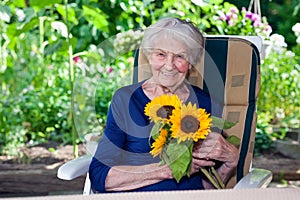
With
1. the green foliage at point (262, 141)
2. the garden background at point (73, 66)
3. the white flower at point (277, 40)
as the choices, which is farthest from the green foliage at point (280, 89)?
the white flower at point (277, 40)

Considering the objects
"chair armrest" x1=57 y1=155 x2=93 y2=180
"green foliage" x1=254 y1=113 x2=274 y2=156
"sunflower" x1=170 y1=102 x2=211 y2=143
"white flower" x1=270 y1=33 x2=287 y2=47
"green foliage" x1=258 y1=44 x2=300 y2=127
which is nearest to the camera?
"sunflower" x1=170 y1=102 x2=211 y2=143

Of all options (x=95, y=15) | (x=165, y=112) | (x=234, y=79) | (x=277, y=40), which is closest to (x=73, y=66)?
(x=95, y=15)

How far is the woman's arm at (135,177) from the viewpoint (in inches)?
92.0

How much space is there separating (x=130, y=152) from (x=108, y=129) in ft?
0.41

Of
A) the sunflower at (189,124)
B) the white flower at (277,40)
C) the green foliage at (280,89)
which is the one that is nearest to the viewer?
the sunflower at (189,124)

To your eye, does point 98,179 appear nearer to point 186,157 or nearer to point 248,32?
point 186,157

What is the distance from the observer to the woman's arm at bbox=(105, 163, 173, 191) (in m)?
2.34

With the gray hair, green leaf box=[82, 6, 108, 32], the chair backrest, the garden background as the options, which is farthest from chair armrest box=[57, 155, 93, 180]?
green leaf box=[82, 6, 108, 32]

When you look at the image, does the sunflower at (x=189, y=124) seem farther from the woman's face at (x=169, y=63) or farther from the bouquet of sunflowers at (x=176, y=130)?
the woman's face at (x=169, y=63)

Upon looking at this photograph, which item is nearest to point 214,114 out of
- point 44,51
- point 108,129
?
point 108,129

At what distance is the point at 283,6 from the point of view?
6.64 m

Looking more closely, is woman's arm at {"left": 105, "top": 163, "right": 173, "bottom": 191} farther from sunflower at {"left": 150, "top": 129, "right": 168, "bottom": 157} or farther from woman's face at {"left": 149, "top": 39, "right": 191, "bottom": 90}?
woman's face at {"left": 149, "top": 39, "right": 191, "bottom": 90}

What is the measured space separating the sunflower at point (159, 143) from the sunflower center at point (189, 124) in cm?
7

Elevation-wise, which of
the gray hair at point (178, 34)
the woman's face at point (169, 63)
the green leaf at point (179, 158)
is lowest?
the green leaf at point (179, 158)
